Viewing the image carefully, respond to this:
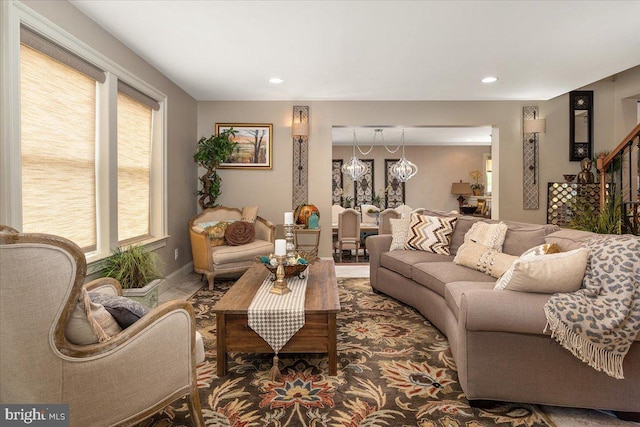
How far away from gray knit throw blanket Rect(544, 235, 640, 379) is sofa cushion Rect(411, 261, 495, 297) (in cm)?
84

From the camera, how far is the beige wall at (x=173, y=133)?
9.96 ft

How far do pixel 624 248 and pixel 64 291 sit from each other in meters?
2.45

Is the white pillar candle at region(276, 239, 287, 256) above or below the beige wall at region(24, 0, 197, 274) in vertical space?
below

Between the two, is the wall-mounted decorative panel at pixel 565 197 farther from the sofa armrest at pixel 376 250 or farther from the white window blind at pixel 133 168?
the white window blind at pixel 133 168

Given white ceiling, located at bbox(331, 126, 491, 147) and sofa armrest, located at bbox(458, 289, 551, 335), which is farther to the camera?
white ceiling, located at bbox(331, 126, 491, 147)

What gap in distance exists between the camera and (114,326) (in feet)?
4.82

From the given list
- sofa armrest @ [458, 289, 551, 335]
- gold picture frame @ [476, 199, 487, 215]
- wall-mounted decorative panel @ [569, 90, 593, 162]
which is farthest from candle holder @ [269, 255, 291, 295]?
gold picture frame @ [476, 199, 487, 215]

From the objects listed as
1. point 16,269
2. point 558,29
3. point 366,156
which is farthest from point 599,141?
point 16,269

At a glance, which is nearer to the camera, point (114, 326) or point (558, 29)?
point (114, 326)

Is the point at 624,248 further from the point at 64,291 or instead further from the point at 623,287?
the point at 64,291

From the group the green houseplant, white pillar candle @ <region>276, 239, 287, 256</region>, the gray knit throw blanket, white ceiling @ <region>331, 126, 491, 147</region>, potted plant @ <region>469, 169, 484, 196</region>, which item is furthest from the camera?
potted plant @ <region>469, 169, 484, 196</region>

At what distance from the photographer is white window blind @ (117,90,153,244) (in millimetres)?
3609

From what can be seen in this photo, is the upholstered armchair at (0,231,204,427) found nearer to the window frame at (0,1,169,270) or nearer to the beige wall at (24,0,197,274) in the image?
the window frame at (0,1,169,270)

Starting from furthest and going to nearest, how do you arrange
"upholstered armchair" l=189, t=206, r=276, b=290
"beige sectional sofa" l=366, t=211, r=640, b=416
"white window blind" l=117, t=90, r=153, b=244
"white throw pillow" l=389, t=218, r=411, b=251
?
"upholstered armchair" l=189, t=206, r=276, b=290
"white throw pillow" l=389, t=218, r=411, b=251
"white window blind" l=117, t=90, r=153, b=244
"beige sectional sofa" l=366, t=211, r=640, b=416
